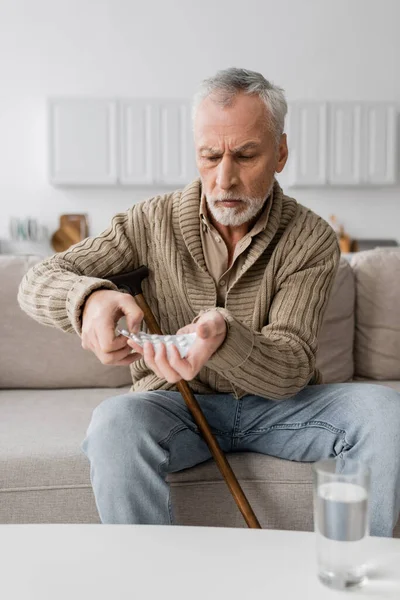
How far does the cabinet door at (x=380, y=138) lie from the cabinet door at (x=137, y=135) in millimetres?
1667

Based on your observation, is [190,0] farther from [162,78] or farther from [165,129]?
[165,129]

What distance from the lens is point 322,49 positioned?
5.86m

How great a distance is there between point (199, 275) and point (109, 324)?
43 centimetres

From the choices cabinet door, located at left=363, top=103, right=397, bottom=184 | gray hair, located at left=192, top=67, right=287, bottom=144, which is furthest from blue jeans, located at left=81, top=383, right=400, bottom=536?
cabinet door, located at left=363, top=103, right=397, bottom=184

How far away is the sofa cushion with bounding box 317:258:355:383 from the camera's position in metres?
2.18

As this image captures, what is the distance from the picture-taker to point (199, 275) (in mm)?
1698

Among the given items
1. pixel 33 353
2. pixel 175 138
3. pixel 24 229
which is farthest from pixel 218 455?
pixel 24 229

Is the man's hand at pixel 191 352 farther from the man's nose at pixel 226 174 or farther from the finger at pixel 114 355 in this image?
the man's nose at pixel 226 174

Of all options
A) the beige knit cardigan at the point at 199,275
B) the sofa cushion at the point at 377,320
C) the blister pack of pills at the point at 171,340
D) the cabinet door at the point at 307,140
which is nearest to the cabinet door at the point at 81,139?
the cabinet door at the point at 307,140

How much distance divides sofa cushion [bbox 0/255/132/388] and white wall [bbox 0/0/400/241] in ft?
12.2

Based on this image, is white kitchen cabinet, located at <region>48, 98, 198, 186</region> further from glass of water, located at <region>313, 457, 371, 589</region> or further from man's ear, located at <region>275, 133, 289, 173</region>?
glass of water, located at <region>313, 457, 371, 589</region>

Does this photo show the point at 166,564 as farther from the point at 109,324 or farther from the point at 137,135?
the point at 137,135

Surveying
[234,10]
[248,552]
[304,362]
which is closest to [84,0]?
[234,10]

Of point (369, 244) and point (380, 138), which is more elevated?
point (380, 138)
